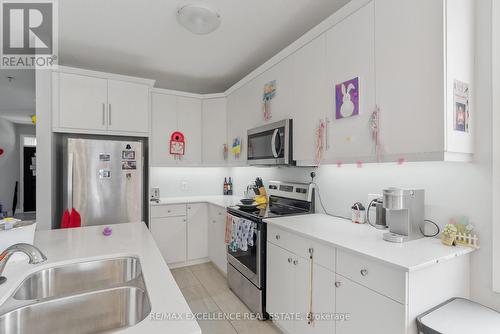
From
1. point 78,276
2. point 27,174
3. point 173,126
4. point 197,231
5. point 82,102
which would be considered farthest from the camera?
point 27,174

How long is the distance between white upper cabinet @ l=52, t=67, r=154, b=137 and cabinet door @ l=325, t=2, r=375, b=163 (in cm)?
230

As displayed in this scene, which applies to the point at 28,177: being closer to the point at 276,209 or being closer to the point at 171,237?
the point at 171,237

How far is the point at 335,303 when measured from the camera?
1465mm

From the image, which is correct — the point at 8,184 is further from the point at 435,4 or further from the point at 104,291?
the point at 435,4

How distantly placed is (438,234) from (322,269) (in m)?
0.73

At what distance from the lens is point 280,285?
75.7 inches

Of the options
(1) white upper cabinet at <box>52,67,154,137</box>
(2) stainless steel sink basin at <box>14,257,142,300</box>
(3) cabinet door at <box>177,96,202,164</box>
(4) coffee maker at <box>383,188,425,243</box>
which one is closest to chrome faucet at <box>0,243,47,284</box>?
(2) stainless steel sink basin at <box>14,257,142,300</box>

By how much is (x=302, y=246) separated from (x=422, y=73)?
1237 millimetres

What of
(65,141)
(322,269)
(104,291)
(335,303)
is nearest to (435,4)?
(322,269)

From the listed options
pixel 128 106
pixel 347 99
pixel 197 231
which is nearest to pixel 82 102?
pixel 128 106

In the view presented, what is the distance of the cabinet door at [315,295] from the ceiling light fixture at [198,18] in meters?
1.96

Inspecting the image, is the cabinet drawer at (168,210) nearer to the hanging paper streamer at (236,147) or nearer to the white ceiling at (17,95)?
the hanging paper streamer at (236,147)

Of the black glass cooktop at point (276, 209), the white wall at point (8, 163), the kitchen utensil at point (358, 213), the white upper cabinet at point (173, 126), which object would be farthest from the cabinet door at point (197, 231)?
the white wall at point (8, 163)

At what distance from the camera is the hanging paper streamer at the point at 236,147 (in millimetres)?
3259
